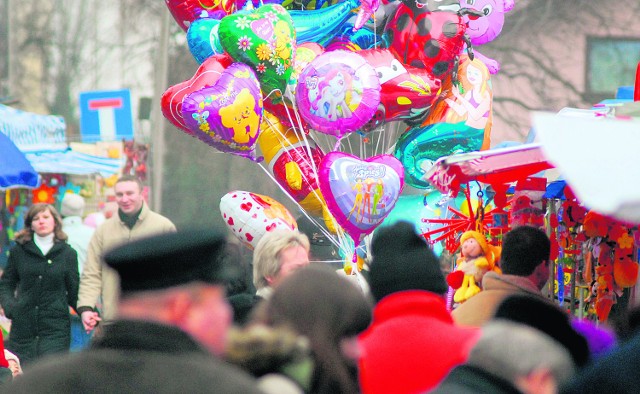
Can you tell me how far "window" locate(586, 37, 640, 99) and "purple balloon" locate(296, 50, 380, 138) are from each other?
15.2 metres

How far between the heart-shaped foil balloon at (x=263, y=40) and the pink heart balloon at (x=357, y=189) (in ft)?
2.32

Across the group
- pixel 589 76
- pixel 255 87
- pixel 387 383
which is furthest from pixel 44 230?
pixel 589 76

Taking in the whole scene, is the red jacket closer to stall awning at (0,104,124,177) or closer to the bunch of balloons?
the bunch of balloons

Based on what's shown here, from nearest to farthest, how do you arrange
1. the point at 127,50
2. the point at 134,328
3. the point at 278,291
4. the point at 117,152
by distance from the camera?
1. the point at 134,328
2. the point at 278,291
3. the point at 117,152
4. the point at 127,50

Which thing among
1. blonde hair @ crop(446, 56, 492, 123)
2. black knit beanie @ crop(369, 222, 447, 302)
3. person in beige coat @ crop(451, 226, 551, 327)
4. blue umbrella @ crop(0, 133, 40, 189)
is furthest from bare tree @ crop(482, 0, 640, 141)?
black knit beanie @ crop(369, 222, 447, 302)

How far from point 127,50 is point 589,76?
398 inches

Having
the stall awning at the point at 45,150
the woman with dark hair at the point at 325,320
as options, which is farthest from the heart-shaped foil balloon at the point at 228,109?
the stall awning at the point at 45,150

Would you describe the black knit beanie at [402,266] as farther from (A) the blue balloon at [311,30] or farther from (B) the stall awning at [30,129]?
(B) the stall awning at [30,129]

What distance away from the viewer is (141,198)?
7574mm

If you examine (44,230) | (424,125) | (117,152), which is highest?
(424,125)

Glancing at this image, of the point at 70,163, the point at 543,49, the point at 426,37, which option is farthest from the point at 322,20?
the point at 543,49

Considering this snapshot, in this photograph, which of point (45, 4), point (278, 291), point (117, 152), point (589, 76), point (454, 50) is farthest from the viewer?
point (45, 4)

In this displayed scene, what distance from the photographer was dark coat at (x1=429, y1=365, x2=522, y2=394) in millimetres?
2549

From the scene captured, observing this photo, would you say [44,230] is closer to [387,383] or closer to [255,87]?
[255,87]
